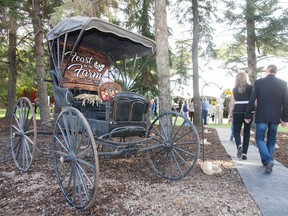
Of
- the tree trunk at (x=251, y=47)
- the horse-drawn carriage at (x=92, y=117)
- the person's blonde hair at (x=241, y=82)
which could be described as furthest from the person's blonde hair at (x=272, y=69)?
the tree trunk at (x=251, y=47)

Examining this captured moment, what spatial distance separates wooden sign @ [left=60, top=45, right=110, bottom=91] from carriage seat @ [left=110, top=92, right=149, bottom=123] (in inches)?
75.0

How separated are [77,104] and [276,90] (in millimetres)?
3654

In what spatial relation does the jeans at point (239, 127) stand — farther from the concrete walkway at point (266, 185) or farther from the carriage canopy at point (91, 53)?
the carriage canopy at point (91, 53)

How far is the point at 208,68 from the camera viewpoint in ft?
53.6

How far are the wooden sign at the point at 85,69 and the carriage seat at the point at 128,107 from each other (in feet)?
6.25

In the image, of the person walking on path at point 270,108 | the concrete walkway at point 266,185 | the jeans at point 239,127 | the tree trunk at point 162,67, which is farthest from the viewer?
the tree trunk at point 162,67

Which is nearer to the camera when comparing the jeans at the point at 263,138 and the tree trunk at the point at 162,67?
the jeans at the point at 263,138

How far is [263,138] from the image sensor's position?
4.98m

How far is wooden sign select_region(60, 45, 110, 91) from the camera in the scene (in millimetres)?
5805

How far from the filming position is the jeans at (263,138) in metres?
4.90

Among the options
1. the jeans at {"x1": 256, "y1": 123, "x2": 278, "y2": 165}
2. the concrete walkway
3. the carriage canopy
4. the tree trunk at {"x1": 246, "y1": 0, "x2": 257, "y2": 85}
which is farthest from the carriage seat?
the tree trunk at {"x1": 246, "y1": 0, "x2": 257, "y2": 85}

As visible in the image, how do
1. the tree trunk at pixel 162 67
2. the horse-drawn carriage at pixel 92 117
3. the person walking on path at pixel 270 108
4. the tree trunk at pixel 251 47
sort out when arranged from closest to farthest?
the horse-drawn carriage at pixel 92 117, the person walking on path at pixel 270 108, the tree trunk at pixel 162 67, the tree trunk at pixel 251 47

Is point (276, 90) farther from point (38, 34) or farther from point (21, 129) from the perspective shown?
point (38, 34)

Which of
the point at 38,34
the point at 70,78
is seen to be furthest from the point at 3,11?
the point at 70,78
